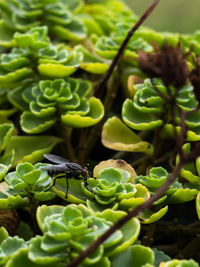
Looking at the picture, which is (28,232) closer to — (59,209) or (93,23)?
(59,209)

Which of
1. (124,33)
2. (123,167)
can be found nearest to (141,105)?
(123,167)

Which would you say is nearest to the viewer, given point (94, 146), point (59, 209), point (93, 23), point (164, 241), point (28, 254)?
point (28, 254)

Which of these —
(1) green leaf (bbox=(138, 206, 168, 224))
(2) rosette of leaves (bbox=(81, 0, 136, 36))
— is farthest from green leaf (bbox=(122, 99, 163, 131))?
(2) rosette of leaves (bbox=(81, 0, 136, 36))

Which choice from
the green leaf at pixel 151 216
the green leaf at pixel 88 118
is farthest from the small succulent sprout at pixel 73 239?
the green leaf at pixel 88 118

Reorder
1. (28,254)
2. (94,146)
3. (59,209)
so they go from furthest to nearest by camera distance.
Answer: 1. (94,146)
2. (59,209)
3. (28,254)

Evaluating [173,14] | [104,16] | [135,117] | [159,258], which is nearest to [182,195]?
[159,258]

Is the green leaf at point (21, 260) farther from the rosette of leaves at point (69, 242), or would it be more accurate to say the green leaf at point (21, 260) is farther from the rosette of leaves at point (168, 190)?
the rosette of leaves at point (168, 190)

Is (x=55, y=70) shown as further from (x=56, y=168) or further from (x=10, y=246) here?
(x=10, y=246)
